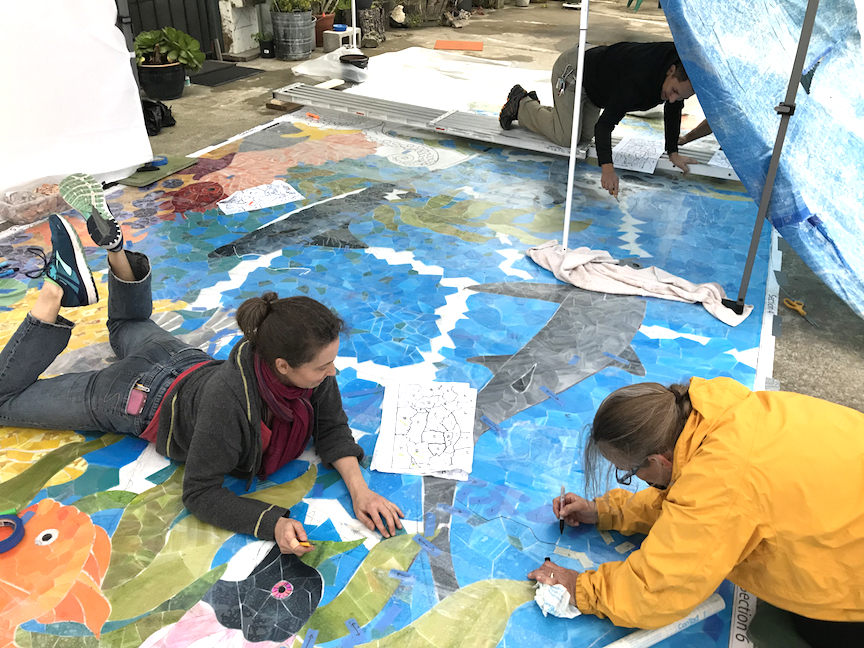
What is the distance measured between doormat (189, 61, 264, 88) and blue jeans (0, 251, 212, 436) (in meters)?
4.60

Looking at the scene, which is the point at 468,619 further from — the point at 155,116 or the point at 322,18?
the point at 322,18

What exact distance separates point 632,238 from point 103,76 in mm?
3263

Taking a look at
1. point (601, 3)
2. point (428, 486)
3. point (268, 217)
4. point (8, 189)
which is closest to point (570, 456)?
point (428, 486)

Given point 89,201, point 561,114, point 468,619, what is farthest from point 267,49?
point 468,619

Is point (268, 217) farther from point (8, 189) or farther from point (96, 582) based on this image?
point (96, 582)

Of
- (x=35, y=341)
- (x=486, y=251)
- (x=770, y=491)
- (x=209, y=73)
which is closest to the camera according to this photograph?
(x=770, y=491)

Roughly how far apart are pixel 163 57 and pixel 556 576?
5.43 meters

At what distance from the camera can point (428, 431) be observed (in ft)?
7.86

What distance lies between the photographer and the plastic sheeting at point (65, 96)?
3639mm

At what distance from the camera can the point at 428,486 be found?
7.20 ft

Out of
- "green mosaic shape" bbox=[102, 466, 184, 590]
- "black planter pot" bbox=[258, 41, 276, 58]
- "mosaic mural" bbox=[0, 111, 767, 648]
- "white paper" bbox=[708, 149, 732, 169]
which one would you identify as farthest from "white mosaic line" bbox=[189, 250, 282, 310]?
"black planter pot" bbox=[258, 41, 276, 58]

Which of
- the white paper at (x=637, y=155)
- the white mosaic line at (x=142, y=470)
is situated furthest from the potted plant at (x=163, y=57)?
the white mosaic line at (x=142, y=470)

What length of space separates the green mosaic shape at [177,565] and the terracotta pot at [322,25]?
671cm

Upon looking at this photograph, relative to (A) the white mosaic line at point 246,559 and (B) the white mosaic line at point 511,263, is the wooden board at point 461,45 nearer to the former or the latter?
(B) the white mosaic line at point 511,263
